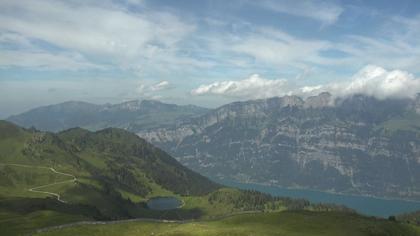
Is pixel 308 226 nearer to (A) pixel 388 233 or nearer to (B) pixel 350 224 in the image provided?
(B) pixel 350 224

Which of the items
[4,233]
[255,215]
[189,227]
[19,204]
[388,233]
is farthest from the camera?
[19,204]

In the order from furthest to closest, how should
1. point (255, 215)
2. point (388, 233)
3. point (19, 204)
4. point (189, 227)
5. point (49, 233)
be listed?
point (19, 204), point (255, 215), point (388, 233), point (189, 227), point (49, 233)

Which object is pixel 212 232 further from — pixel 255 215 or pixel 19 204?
pixel 19 204

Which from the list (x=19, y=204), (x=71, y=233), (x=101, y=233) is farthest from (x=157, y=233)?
(x=19, y=204)

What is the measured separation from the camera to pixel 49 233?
79062 mm

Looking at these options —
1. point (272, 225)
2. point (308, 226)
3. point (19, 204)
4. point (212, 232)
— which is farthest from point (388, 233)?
point (19, 204)

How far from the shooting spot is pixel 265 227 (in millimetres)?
94312

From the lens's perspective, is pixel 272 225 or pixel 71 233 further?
pixel 272 225

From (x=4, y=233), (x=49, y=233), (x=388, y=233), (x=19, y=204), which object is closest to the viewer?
Answer: (x=49, y=233)

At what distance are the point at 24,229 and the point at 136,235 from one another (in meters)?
33.4

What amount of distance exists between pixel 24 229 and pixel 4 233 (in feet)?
15.9

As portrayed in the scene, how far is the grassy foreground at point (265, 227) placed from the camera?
272 ft

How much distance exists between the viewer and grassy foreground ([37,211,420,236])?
272ft

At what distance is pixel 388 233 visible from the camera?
105 metres
